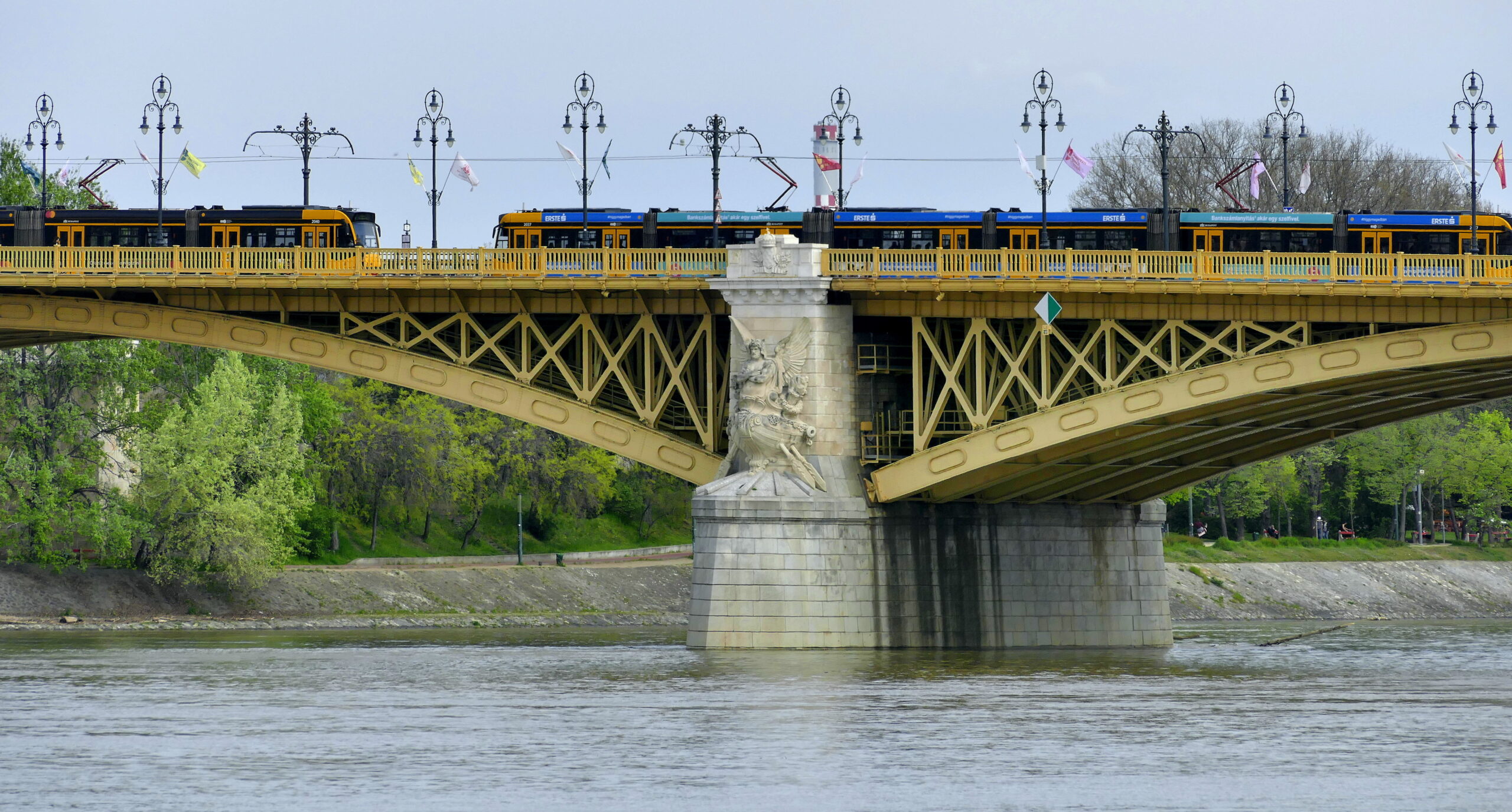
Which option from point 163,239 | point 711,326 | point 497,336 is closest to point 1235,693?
point 711,326

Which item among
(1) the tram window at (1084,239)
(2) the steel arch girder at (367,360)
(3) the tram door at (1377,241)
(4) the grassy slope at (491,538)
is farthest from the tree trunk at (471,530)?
(3) the tram door at (1377,241)

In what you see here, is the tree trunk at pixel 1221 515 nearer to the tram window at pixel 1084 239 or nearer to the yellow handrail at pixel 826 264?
the tram window at pixel 1084 239

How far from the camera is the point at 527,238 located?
184 ft

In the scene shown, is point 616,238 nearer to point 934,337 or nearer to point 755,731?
point 934,337

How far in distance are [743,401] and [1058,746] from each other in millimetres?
17857

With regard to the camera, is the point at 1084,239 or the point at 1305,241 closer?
the point at 1305,241

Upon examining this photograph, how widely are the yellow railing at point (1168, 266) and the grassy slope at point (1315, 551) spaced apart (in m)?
44.9

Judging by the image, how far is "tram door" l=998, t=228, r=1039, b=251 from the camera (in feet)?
178

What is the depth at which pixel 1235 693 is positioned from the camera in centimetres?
4428

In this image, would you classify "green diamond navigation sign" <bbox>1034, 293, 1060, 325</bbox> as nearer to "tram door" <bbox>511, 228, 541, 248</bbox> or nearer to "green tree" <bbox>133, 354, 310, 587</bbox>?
"tram door" <bbox>511, 228, 541, 248</bbox>

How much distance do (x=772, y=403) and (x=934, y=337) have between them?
440 cm

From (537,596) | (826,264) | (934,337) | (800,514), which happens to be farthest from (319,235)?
(537,596)

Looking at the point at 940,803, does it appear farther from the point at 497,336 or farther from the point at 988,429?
the point at 497,336

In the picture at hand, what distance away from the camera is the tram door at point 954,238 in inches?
2144
